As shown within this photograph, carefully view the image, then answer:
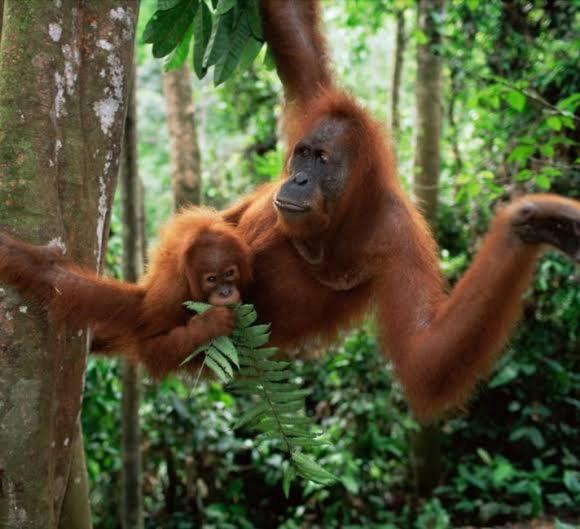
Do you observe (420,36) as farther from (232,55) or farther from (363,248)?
(363,248)

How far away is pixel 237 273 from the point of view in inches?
102

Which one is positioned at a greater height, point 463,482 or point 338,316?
point 338,316

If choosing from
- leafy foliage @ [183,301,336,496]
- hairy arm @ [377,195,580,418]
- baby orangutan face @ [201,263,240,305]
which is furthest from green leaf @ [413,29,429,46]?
leafy foliage @ [183,301,336,496]

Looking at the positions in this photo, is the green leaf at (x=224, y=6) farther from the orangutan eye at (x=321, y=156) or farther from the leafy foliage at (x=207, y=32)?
the orangutan eye at (x=321, y=156)

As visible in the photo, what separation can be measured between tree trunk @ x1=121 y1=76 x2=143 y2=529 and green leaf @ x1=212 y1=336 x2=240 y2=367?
192cm

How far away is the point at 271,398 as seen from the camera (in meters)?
2.12

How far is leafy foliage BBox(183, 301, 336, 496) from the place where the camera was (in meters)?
2.06

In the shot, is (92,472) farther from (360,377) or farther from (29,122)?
(29,122)

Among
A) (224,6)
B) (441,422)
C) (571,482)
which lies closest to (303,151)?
(224,6)

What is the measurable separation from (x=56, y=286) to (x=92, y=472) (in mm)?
3378

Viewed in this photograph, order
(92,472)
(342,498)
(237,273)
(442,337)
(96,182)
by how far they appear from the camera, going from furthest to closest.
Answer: (342,498), (92,472), (237,273), (442,337), (96,182)

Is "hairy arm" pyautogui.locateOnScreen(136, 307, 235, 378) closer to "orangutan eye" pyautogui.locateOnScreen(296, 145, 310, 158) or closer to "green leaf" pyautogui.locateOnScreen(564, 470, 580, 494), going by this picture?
"orangutan eye" pyautogui.locateOnScreen(296, 145, 310, 158)

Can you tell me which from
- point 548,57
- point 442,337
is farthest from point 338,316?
point 548,57

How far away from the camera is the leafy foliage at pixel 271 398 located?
206 cm
